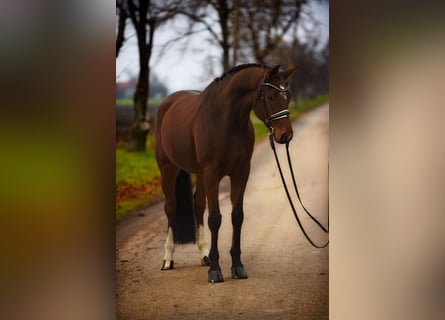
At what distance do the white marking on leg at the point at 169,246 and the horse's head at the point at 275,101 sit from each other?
87 cm

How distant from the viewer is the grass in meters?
3.90

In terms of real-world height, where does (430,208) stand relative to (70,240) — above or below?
above

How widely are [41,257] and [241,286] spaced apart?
1170 millimetres

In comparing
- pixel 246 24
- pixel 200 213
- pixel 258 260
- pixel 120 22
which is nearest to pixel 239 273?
pixel 258 260

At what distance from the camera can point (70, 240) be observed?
12.5ft

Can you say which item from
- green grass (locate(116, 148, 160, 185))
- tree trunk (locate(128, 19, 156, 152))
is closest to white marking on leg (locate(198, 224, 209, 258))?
green grass (locate(116, 148, 160, 185))

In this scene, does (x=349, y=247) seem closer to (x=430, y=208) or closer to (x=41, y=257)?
(x=430, y=208)

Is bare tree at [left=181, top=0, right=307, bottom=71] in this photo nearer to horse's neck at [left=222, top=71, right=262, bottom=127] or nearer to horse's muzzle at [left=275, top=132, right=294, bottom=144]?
horse's neck at [left=222, top=71, right=262, bottom=127]

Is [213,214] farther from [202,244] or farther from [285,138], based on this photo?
[285,138]

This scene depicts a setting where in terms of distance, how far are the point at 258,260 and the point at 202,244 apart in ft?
1.15

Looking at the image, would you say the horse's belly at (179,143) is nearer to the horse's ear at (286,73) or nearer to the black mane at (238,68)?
the black mane at (238,68)

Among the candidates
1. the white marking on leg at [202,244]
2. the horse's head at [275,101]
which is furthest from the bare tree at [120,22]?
the white marking on leg at [202,244]

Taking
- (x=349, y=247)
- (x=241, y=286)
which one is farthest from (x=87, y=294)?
(x=349, y=247)

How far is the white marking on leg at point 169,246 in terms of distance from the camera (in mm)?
3893
